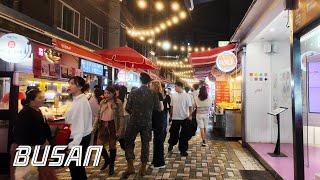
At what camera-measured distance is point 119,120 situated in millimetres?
7762

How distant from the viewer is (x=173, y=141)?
10.7 metres

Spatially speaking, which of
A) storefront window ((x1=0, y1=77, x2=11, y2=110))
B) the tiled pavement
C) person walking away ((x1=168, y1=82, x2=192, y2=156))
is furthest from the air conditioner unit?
storefront window ((x1=0, y1=77, x2=11, y2=110))

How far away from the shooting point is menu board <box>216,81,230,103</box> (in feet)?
61.5

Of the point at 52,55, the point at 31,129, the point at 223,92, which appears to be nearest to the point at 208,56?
the point at 223,92

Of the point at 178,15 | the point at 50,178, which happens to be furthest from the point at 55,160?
the point at 178,15

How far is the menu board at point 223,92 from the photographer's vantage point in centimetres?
1875

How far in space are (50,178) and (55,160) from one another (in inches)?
11.5

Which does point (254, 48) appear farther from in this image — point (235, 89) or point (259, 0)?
point (235, 89)

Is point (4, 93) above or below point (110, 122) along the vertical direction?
above

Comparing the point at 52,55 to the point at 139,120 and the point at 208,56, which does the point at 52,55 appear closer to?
the point at 208,56

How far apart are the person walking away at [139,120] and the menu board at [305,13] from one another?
11.4ft

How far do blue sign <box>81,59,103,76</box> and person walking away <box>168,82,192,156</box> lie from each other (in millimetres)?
8203

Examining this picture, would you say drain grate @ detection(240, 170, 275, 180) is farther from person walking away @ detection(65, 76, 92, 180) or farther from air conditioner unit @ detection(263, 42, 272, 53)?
air conditioner unit @ detection(263, 42, 272, 53)

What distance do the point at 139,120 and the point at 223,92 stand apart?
477 inches
